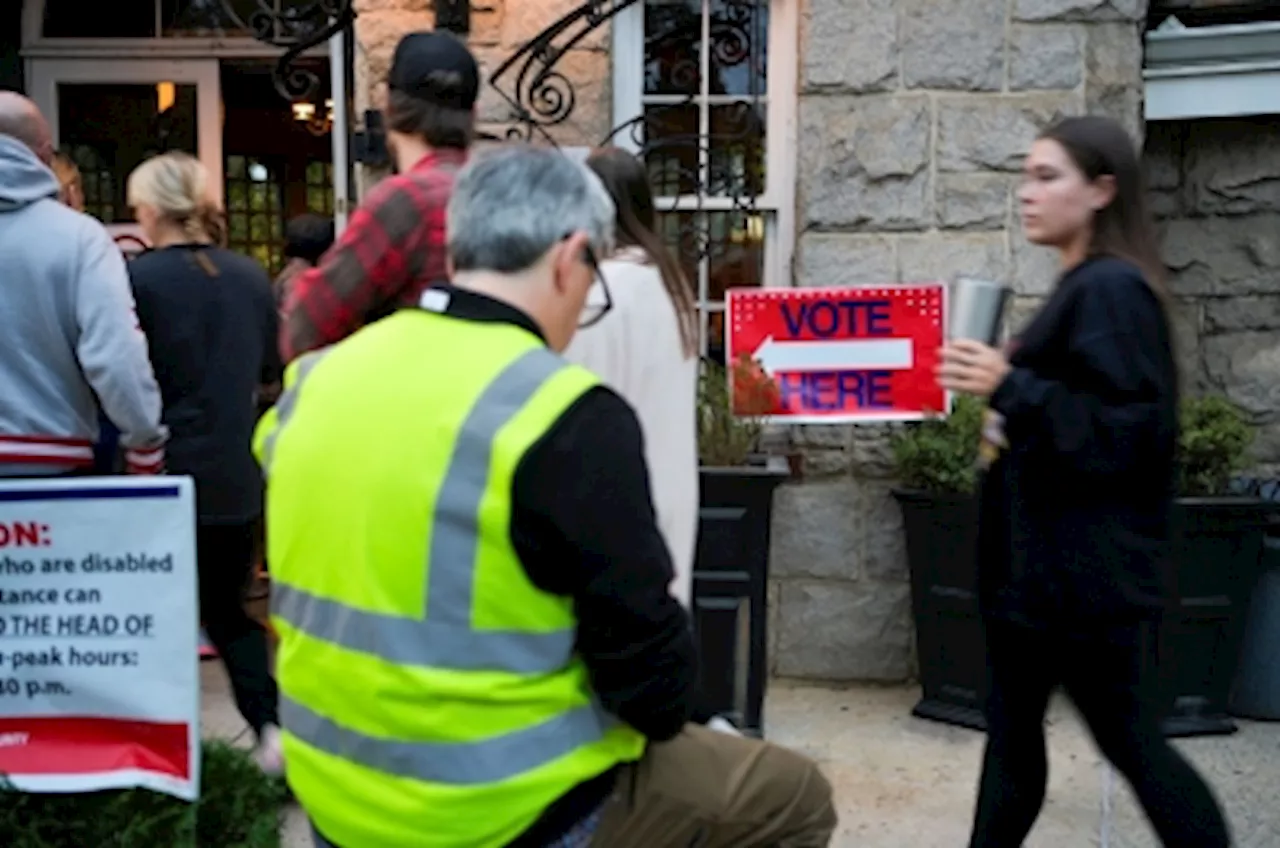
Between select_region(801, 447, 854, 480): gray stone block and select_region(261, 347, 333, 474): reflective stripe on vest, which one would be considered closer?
select_region(261, 347, 333, 474): reflective stripe on vest

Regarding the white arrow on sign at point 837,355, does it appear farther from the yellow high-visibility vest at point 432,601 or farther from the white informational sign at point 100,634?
the yellow high-visibility vest at point 432,601

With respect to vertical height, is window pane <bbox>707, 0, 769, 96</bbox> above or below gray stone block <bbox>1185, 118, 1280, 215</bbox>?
above

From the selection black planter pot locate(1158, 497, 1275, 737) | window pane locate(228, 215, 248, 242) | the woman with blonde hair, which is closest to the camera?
the woman with blonde hair

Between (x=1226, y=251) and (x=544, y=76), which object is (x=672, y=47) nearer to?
(x=544, y=76)

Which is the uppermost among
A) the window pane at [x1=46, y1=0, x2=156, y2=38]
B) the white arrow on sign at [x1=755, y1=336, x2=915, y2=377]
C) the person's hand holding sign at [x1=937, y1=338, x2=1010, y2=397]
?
the window pane at [x1=46, y1=0, x2=156, y2=38]

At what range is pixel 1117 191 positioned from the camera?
2.96m

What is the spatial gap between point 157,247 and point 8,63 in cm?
379

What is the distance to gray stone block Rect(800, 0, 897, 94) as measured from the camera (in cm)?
505

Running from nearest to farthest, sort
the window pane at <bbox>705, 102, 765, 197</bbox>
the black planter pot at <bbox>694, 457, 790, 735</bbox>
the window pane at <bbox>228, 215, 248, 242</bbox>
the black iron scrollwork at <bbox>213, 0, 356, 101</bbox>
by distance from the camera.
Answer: the black planter pot at <bbox>694, 457, 790, 735</bbox>, the black iron scrollwork at <bbox>213, 0, 356, 101</bbox>, the window pane at <bbox>705, 102, 765, 197</bbox>, the window pane at <bbox>228, 215, 248, 242</bbox>

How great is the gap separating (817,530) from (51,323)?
9.46 ft

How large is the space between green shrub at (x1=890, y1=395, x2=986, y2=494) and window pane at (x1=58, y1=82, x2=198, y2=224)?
4.39 m

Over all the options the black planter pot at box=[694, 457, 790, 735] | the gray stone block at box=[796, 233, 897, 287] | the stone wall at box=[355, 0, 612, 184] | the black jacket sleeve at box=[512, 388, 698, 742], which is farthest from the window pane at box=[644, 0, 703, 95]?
the black jacket sleeve at box=[512, 388, 698, 742]

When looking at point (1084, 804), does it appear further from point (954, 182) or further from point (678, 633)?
point (678, 633)

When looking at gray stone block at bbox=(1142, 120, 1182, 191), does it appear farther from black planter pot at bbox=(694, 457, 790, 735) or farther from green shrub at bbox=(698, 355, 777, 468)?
black planter pot at bbox=(694, 457, 790, 735)
